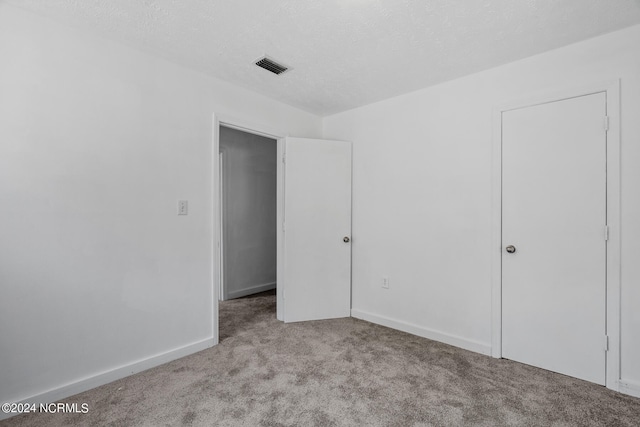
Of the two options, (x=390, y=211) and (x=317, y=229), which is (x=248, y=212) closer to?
(x=317, y=229)

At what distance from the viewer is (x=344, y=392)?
6.37 ft

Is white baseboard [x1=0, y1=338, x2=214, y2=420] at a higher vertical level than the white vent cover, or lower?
lower

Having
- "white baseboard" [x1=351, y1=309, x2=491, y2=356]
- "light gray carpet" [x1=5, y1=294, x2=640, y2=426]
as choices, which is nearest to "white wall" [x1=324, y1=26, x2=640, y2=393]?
"white baseboard" [x1=351, y1=309, x2=491, y2=356]

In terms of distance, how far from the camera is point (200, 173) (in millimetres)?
2557

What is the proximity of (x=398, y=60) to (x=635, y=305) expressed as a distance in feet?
7.48

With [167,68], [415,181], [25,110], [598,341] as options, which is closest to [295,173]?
[415,181]

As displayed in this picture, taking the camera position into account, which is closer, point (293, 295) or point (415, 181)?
point (415, 181)

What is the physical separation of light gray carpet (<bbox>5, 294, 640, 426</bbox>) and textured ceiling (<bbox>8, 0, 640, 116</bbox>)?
232 cm

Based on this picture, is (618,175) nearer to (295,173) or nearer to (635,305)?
(635,305)

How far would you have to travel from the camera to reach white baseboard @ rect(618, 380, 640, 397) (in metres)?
1.90

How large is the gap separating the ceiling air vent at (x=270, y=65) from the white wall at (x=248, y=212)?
166cm

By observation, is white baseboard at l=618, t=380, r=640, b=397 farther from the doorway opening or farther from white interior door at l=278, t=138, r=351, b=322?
the doorway opening

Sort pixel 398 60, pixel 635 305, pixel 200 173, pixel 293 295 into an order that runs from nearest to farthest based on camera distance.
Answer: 1. pixel 635 305
2. pixel 398 60
3. pixel 200 173
4. pixel 293 295

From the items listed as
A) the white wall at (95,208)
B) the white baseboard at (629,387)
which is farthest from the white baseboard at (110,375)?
the white baseboard at (629,387)
